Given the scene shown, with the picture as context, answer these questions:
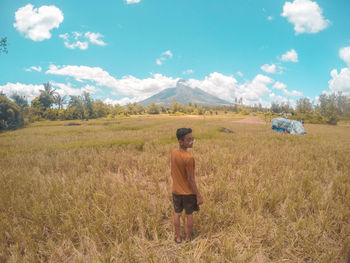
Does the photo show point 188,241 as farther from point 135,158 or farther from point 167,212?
point 135,158

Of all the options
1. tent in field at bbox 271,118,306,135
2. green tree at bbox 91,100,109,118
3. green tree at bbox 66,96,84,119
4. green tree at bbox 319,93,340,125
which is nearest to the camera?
tent in field at bbox 271,118,306,135

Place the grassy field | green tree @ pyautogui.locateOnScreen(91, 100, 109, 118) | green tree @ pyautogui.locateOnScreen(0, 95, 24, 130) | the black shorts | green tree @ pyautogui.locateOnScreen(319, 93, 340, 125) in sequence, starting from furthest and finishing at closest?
green tree @ pyautogui.locateOnScreen(91, 100, 109, 118) → green tree @ pyautogui.locateOnScreen(319, 93, 340, 125) → green tree @ pyautogui.locateOnScreen(0, 95, 24, 130) → the black shorts → the grassy field

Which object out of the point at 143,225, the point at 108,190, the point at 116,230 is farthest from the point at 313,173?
the point at 108,190

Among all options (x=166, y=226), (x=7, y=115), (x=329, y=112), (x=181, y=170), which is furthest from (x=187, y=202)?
(x=329, y=112)

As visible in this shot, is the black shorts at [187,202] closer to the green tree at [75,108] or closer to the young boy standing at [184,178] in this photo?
the young boy standing at [184,178]

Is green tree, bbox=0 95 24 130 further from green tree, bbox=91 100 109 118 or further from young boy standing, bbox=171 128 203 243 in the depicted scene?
green tree, bbox=91 100 109 118

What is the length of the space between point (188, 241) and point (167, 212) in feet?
2.40

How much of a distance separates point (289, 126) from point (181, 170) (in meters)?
21.4

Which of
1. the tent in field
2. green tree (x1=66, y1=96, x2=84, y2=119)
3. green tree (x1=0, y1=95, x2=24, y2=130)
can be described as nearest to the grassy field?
the tent in field

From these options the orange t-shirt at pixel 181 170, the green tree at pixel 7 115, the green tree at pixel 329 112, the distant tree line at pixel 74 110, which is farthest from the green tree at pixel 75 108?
the green tree at pixel 329 112

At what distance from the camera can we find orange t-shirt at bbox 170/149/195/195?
2049 mm

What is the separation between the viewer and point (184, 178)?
2.12 metres

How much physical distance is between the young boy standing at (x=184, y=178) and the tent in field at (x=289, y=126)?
65.7ft

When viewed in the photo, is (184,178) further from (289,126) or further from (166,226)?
(289,126)
